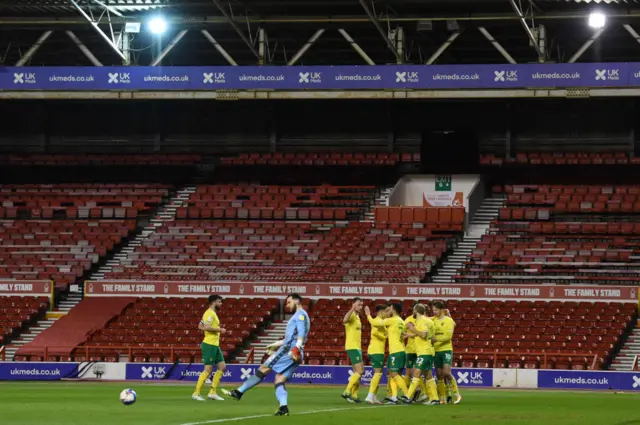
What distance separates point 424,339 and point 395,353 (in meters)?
0.65

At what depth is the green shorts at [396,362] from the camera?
21906 millimetres

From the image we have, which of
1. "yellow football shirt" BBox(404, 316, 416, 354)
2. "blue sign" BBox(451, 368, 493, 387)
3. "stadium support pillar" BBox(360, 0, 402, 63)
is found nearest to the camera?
"yellow football shirt" BBox(404, 316, 416, 354)

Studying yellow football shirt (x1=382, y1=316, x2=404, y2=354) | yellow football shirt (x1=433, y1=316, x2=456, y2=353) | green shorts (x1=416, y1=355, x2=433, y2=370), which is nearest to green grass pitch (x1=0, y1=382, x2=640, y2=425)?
green shorts (x1=416, y1=355, x2=433, y2=370)

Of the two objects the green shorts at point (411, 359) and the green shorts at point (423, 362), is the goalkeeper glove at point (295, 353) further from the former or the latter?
the green shorts at point (411, 359)

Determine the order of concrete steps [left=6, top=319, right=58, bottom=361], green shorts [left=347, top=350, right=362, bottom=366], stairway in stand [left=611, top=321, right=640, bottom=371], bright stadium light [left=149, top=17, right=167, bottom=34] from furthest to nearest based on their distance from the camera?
bright stadium light [left=149, top=17, right=167, bottom=34], concrete steps [left=6, top=319, right=58, bottom=361], stairway in stand [left=611, top=321, right=640, bottom=371], green shorts [left=347, top=350, right=362, bottom=366]

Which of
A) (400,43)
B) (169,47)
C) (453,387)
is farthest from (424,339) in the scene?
(169,47)

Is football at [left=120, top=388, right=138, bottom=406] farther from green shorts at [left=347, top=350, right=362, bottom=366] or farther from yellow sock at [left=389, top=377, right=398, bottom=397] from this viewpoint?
yellow sock at [left=389, top=377, right=398, bottom=397]

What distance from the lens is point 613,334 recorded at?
3544 centimetres

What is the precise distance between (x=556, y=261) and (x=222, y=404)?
22.2m

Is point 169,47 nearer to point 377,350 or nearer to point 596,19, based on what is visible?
point 596,19

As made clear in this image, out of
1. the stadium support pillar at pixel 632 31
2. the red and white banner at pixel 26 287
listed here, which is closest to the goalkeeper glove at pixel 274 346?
the red and white banner at pixel 26 287

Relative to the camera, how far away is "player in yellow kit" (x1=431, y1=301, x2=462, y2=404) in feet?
71.9

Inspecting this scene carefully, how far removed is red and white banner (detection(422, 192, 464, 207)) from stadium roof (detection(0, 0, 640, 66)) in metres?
5.24

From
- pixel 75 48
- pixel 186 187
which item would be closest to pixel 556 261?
pixel 186 187
